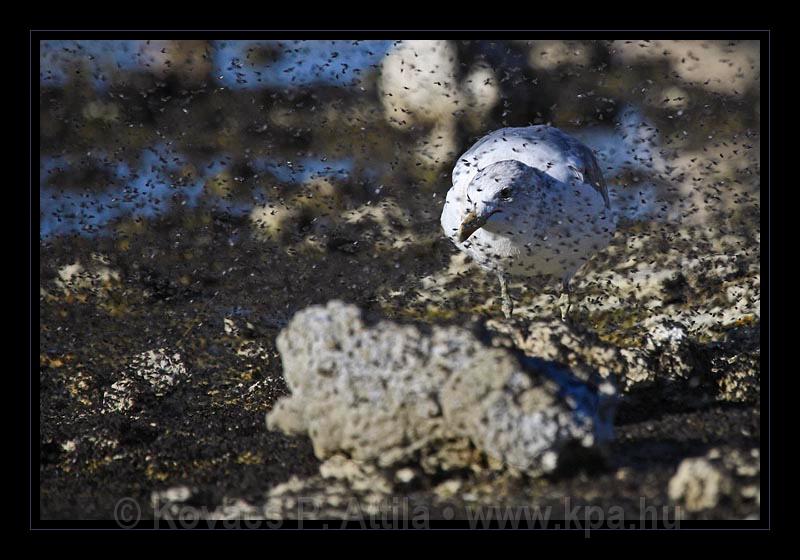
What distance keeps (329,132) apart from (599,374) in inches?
208

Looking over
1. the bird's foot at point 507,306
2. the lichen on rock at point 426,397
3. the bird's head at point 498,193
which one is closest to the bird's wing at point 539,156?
the bird's head at point 498,193

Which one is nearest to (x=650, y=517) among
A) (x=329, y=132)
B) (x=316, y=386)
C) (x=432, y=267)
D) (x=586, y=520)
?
(x=586, y=520)

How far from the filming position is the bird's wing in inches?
201

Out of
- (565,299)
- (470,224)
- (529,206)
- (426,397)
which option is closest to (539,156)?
(529,206)

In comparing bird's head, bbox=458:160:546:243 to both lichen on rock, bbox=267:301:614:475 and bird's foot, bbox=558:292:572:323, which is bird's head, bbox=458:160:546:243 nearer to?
bird's foot, bbox=558:292:572:323

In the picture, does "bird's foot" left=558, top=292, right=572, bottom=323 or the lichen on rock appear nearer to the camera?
the lichen on rock

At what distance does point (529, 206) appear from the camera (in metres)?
4.89

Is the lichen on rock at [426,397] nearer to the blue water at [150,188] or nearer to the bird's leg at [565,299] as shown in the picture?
the bird's leg at [565,299]

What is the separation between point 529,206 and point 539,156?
15.7 inches

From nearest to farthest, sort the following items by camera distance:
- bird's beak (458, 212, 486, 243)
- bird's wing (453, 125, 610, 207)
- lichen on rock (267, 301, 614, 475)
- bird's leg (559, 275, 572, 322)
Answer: lichen on rock (267, 301, 614, 475) → bird's beak (458, 212, 486, 243) → bird's wing (453, 125, 610, 207) → bird's leg (559, 275, 572, 322)

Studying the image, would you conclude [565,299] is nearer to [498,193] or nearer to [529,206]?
[529,206]

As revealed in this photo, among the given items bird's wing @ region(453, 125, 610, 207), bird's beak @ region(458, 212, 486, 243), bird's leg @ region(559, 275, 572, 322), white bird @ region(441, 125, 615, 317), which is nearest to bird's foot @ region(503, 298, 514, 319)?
white bird @ region(441, 125, 615, 317)

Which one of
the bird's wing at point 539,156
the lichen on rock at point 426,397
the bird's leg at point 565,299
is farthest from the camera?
the bird's leg at point 565,299

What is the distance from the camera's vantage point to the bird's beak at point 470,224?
4.76 metres
